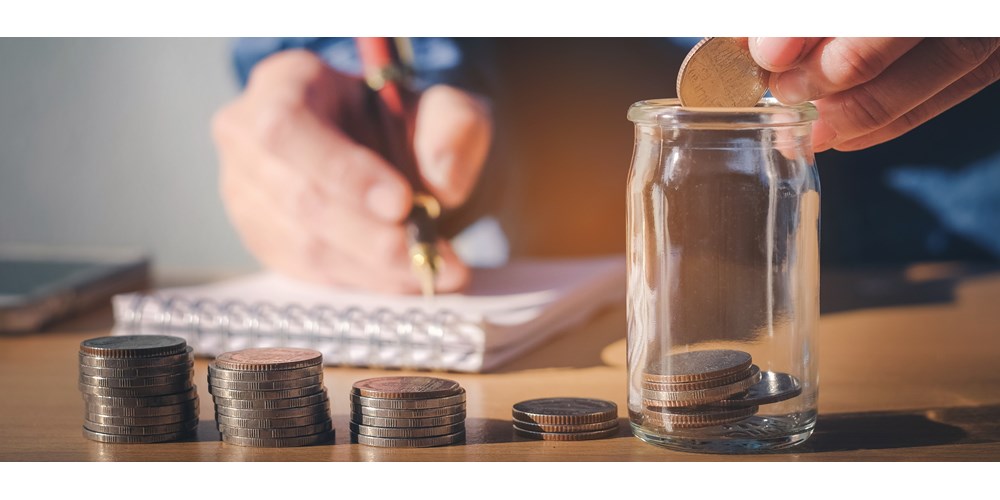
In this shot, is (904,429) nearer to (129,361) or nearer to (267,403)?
(267,403)

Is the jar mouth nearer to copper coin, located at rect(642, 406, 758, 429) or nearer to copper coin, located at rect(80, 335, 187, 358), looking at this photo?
copper coin, located at rect(642, 406, 758, 429)

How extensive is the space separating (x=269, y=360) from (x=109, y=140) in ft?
5.92

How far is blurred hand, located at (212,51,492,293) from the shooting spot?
1.61 meters

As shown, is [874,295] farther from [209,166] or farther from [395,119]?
[209,166]

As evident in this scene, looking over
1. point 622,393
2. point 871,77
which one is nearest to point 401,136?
point 622,393

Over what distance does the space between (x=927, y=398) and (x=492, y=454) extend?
0.44 meters

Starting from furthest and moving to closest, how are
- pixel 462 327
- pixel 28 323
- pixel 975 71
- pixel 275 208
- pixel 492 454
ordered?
pixel 275 208, pixel 28 323, pixel 462 327, pixel 975 71, pixel 492 454

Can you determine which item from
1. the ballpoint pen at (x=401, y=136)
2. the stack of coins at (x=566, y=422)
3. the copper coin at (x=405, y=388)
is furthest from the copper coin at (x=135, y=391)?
the ballpoint pen at (x=401, y=136)

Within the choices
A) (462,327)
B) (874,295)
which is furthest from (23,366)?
(874,295)

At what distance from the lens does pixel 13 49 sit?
2.53 meters

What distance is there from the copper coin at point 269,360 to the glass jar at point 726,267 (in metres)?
0.25

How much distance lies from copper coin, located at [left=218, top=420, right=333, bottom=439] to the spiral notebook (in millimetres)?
305

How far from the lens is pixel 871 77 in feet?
2.89

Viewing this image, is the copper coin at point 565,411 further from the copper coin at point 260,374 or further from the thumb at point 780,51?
the thumb at point 780,51
